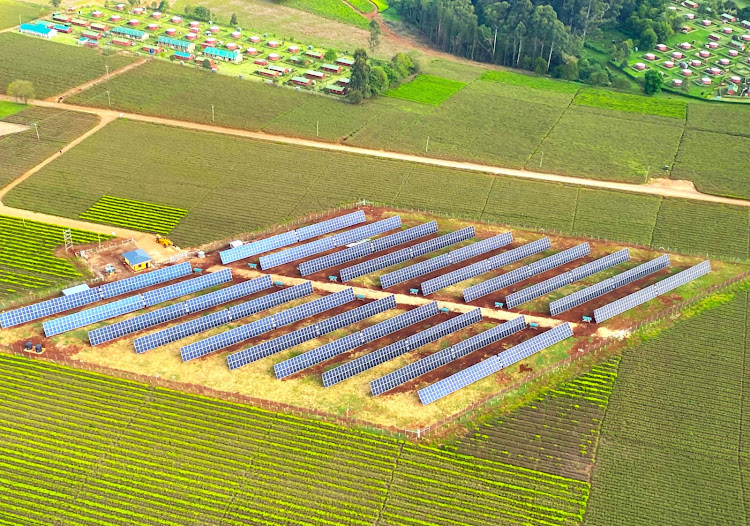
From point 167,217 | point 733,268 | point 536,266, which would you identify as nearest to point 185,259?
point 167,217

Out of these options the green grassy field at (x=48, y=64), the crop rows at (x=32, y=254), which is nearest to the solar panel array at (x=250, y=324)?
the crop rows at (x=32, y=254)

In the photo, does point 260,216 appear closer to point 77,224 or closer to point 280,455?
point 77,224

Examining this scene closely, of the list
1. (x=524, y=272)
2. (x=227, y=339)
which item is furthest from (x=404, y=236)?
(x=227, y=339)

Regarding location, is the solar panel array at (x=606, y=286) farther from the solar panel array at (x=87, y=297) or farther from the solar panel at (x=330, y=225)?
the solar panel array at (x=87, y=297)

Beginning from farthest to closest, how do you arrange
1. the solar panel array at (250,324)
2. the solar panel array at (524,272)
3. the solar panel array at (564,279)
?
the solar panel array at (524,272), the solar panel array at (564,279), the solar panel array at (250,324)

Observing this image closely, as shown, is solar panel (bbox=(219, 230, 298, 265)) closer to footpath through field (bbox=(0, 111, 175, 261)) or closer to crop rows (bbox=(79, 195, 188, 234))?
footpath through field (bbox=(0, 111, 175, 261))

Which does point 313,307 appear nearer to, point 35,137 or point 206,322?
point 206,322
